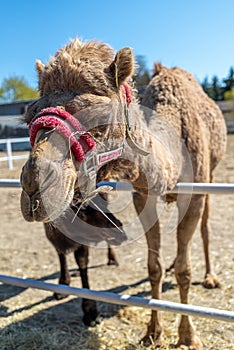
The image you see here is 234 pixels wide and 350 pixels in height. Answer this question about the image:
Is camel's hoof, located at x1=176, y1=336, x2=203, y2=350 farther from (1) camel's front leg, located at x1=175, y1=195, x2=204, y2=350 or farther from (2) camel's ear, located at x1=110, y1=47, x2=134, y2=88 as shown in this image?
(2) camel's ear, located at x1=110, y1=47, x2=134, y2=88

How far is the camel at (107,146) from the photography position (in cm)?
158

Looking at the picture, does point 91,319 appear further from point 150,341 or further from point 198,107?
point 198,107

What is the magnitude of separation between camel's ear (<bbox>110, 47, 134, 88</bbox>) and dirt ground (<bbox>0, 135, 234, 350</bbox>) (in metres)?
0.97

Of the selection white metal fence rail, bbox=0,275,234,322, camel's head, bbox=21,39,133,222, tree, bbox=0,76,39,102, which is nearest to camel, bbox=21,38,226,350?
camel's head, bbox=21,39,133,222

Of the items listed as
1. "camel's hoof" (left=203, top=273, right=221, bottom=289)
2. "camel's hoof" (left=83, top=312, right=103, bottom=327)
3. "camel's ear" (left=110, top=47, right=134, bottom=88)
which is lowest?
"camel's hoof" (left=83, top=312, right=103, bottom=327)

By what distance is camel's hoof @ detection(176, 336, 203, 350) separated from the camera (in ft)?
8.79

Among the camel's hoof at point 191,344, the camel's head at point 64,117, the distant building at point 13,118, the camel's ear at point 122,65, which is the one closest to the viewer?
the camel's head at point 64,117

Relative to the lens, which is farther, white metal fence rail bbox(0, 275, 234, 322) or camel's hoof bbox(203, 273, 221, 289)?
camel's hoof bbox(203, 273, 221, 289)

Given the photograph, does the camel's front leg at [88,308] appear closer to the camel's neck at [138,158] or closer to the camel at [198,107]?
the camel's neck at [138,158]

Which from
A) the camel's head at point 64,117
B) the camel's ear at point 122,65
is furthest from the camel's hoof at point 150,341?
the camel's ear at point 122,65

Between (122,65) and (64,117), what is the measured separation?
460 millimetres

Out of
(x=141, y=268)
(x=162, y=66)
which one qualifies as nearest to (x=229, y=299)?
(x=141, y=268)

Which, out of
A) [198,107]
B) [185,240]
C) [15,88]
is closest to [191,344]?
[185,240]

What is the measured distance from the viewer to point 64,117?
166 cm
